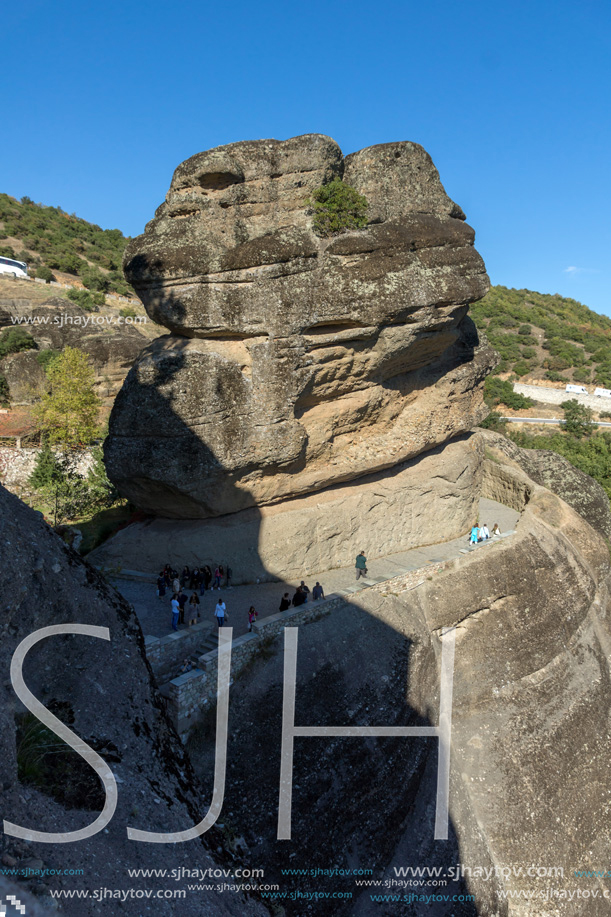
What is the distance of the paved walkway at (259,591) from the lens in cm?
1170

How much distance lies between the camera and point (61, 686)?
725cm

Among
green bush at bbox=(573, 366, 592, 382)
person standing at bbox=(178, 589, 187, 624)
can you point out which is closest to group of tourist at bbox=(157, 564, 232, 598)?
person standing at bbox=(178, 589, 187, 624)

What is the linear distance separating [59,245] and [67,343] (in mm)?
28411

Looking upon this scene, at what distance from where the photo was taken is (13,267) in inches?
1761

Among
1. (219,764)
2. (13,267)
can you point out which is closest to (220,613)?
(219,764)

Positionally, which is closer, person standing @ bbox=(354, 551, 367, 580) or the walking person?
the walking person

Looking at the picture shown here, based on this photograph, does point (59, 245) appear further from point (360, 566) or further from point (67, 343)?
point (360, 566)

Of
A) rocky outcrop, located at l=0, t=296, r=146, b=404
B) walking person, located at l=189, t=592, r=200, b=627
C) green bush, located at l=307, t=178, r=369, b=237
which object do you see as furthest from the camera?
rocky outcrop, located at l=0, t=296, r=146, b=404

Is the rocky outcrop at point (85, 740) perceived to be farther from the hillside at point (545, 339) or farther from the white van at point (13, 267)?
the hillside at point (545, 339)

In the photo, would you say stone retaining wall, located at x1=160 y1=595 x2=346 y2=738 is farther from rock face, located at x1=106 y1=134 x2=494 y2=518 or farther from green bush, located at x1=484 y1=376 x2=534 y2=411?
green bush, located at x1=484 y1=376 x2=534 y2=411

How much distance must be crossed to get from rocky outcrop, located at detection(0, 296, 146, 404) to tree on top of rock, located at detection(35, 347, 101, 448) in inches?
197

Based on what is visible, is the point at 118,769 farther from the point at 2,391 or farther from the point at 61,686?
the point at 2,391

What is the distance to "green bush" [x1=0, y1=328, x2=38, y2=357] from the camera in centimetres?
3177

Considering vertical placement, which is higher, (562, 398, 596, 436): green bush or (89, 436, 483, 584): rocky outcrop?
(562, 398, 596, 436): green bush
